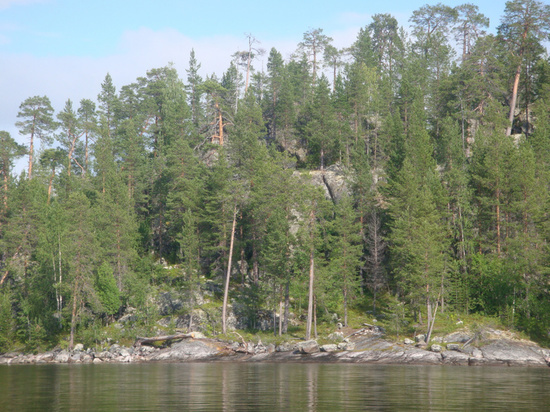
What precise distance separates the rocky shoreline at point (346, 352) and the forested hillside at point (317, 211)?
10.0 feet

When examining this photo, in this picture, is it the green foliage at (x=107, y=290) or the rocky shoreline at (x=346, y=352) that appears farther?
the green foliage at (x=107, y=290)

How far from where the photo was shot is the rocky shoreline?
144 ft

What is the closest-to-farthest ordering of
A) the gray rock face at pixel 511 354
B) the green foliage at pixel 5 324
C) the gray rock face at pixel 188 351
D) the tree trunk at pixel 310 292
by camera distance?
the gray rock face at pixel 511 354 → the gray rock face at pixel 188 351 → the tree trunk at pixel 310 292 → the green foliage at pixel 5 324

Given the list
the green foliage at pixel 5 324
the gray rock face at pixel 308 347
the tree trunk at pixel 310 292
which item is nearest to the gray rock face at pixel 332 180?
the tree trunk at pixel 310 292

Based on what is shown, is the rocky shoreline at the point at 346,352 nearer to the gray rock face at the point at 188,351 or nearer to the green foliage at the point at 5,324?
the gray rock face at the point at 188,351

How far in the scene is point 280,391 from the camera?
2472 centimetres

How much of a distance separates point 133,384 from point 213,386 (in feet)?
16.4

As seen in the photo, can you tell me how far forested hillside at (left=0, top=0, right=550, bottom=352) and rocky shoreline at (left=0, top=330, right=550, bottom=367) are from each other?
3.05 m

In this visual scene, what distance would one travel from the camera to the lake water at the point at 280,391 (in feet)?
65.5

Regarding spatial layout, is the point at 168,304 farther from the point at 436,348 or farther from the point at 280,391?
the point at 280,391

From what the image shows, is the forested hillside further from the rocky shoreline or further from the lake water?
the lake water

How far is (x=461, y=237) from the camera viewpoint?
57719 mm

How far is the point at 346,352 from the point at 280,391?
24.0 metres

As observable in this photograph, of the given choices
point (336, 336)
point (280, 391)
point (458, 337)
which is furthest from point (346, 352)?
point (280, 391)
